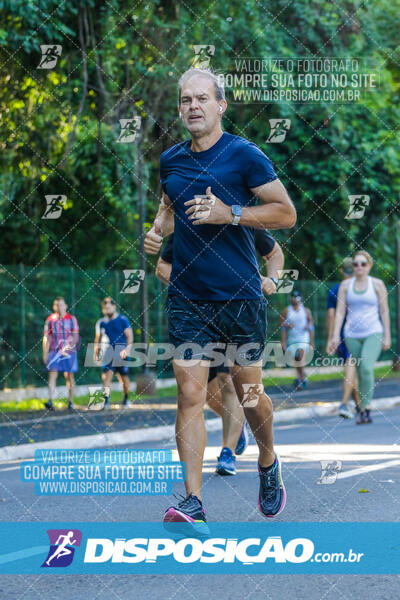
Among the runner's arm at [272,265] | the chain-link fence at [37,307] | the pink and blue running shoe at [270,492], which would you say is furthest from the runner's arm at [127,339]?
the pink and blue running shoe at [270,492]

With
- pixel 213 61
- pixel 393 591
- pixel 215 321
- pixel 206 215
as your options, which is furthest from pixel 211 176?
pixel 213 61

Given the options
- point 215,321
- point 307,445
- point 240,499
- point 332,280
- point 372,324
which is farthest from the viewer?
point 332,280

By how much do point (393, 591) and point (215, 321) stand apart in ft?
5.10

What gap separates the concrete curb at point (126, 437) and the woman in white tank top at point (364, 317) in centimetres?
216

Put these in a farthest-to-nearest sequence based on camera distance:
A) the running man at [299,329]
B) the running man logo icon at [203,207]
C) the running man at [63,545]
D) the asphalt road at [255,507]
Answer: the running man at [299,329]
the running man at [63,545]
the running man logo icon at [203,207]
the asphalt road at [255,507]

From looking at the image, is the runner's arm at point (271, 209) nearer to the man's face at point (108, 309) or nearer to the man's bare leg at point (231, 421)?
the man's bare leg at point (231, 421)

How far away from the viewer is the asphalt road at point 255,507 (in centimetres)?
436

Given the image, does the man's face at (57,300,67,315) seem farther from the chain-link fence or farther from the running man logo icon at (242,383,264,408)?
the running man logo icon at (242,383,264,408)

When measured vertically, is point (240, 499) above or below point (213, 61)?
below

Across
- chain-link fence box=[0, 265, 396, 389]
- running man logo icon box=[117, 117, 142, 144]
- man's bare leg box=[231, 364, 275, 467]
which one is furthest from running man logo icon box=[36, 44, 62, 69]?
man's bare leg box=[231, 364, 275, 467]

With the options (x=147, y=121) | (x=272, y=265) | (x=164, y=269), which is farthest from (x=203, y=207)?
(x=147, y=121)

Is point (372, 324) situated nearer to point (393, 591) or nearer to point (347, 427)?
point (347, 427)

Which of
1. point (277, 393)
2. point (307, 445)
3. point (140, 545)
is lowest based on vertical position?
point (277, 393)

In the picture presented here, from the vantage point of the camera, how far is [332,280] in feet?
85.7
